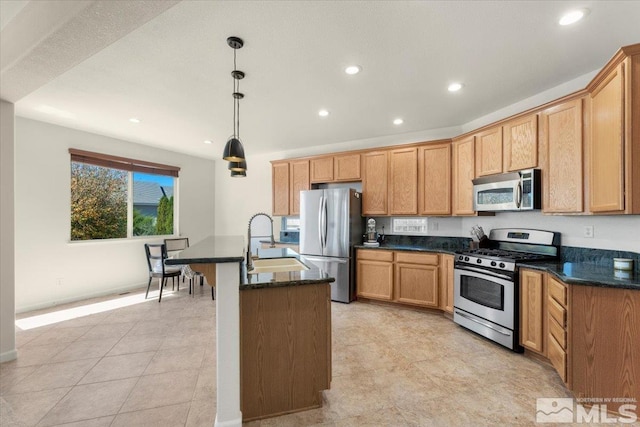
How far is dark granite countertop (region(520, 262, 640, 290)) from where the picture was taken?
6.06 ft

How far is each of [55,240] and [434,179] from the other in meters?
5.52

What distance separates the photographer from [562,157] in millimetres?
2555

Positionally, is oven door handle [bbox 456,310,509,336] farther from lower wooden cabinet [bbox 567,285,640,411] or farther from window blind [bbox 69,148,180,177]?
window blind [bbox 69,148,180,177]

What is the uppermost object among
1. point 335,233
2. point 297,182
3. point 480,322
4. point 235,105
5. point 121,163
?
point 235,105

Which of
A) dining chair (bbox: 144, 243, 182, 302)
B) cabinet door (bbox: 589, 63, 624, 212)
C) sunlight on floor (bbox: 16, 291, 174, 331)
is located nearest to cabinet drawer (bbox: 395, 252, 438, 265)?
cabinet door (bbox: 589, 63, 624, 212)

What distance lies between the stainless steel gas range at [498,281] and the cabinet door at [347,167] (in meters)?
2.01

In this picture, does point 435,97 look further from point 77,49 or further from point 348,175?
point 77,49

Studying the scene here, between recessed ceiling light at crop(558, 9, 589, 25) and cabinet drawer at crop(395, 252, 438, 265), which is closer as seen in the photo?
A: recessed ceiling light at crop(558, 9, 589, 25)

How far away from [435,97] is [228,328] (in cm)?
307

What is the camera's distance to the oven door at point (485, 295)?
2.71 meters

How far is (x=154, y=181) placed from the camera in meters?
5.46

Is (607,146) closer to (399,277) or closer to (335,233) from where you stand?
(399,277)

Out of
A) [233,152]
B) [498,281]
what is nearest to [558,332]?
[498,281]

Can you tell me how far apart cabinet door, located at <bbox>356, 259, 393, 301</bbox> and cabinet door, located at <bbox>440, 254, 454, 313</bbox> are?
0.67 m
